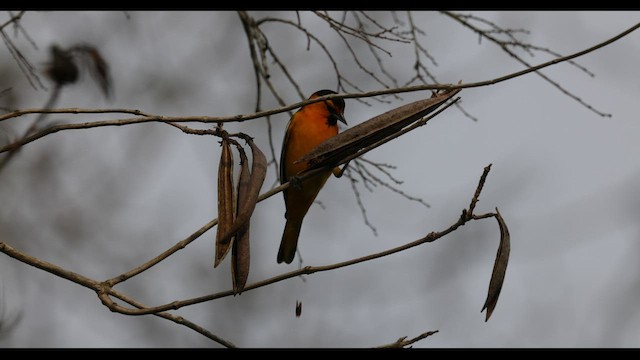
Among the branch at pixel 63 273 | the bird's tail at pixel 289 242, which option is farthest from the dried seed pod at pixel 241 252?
the bird's tail at pixel 289 242

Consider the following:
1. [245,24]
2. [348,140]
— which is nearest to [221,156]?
[348,140]

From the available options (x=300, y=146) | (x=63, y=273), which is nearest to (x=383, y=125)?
(x=63, y=273)

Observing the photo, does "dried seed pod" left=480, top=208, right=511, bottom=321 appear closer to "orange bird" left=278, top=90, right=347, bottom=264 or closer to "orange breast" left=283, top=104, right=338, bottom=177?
"orange bird" left=278, top=90, right=347, bottom=264

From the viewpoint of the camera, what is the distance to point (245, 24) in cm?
476

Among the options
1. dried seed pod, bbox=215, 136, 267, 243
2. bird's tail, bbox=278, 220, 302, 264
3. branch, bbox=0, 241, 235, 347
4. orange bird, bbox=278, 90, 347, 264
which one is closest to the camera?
dried seed pod, bbox=215, 136, 267, 243

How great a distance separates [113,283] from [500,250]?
1.04 m

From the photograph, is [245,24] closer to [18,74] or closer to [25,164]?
[18,74]

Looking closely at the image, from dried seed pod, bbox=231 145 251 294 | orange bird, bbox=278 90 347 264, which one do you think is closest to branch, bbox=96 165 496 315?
dried seed pod, bbox=231 145 251 294

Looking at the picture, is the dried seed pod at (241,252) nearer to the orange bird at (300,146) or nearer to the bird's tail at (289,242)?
the orange bird at (300,146)

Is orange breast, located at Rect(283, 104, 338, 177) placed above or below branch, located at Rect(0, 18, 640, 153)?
above

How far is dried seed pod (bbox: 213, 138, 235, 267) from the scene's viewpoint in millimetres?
2006

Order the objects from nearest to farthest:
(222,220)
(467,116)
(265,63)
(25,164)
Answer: (222,220) → (265,63) → (467,116) → (25,164)

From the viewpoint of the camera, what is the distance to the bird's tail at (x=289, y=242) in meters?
4.73

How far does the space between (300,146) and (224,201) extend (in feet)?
8.31
